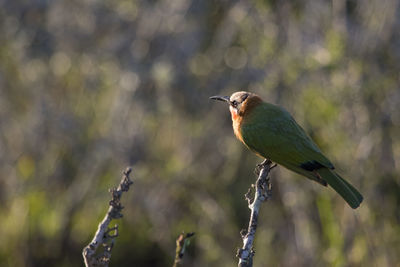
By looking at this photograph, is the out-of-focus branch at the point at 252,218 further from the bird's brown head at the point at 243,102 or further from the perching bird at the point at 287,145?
the bird's brown head at the point at 243,102

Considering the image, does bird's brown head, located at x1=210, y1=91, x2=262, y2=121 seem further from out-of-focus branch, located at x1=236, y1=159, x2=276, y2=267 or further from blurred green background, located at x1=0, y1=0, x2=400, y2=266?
blurred green background, located at x1=0, y1=0, x2=400, y2=266

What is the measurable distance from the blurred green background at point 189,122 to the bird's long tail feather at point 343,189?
1626 mm

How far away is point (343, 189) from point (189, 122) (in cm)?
350

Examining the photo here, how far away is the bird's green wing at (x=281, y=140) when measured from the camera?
3363mm

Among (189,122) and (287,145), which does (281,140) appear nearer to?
(287,145)

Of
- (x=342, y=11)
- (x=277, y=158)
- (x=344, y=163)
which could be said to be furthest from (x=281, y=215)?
(x=277, y=158)

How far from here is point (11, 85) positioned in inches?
285

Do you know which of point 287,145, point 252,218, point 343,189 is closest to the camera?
point 252,218

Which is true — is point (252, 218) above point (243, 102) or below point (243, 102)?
below

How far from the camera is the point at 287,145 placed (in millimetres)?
3406

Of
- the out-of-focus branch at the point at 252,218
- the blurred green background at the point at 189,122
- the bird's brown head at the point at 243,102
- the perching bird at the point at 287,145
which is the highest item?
the blurred green background at the point at 189,122

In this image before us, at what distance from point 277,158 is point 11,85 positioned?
4.79 meters

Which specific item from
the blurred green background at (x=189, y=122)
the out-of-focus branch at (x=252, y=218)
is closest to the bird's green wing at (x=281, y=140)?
the out-of-focus branch at (x=252, y=218)

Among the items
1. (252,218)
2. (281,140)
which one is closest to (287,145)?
(281,140)
